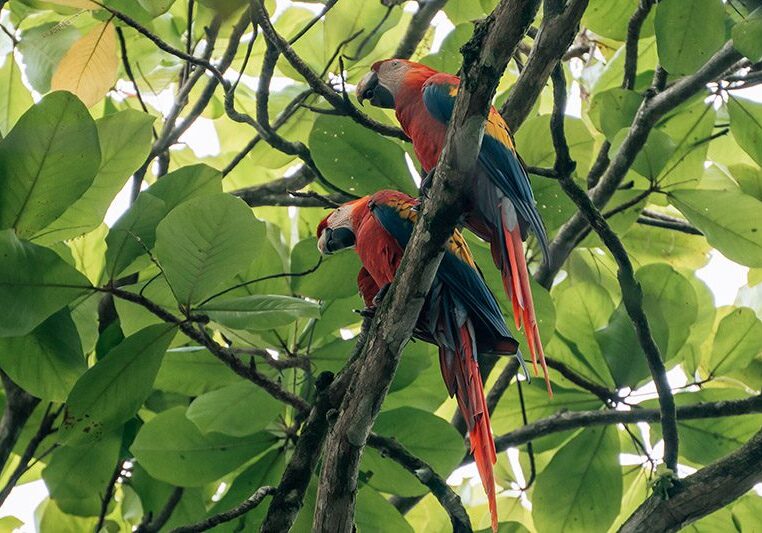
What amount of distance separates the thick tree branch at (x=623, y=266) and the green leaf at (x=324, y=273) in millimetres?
629

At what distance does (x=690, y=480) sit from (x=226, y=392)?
→ 1.05m

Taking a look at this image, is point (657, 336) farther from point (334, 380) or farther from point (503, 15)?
point (503, 15)

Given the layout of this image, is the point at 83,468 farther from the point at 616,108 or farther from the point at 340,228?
the point at 616,108

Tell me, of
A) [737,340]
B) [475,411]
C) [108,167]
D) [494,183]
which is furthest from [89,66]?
[737,340]

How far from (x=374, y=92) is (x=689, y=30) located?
94 cm

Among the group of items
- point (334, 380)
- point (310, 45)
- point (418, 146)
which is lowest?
point (334, 380)

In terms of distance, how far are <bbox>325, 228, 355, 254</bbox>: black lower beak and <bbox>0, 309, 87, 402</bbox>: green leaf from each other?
68 centimetres

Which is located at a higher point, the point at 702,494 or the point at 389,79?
the point at 389,79

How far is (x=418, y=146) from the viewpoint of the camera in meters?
2.37

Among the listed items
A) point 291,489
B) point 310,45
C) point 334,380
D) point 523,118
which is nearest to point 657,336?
point 523,118

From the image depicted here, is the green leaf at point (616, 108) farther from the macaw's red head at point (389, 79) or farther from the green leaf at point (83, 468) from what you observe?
the green leaf at point (83, 468)

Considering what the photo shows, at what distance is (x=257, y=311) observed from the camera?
1.89 metres

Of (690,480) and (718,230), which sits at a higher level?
(718,230)

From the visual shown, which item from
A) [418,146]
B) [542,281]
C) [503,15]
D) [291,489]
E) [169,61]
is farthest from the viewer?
[169,61]
